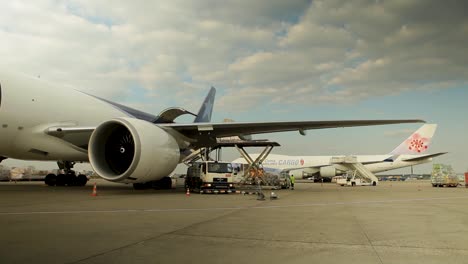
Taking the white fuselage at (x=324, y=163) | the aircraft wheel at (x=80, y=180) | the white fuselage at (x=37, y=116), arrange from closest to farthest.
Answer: the white fuselage at (x=37, y=116) < the aircraft wheel at (x=80, y=180) < the white fuselage at (x=324, y=163)

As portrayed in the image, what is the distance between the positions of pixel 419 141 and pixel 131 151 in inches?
1387

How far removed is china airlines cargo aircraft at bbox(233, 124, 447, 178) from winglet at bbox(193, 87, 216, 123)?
16791 mm

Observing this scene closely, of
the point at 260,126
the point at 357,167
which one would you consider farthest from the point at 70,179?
the point at 357,167

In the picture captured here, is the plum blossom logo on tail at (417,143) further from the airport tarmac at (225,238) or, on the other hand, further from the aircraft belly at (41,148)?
the aircraft belly at (41,148)

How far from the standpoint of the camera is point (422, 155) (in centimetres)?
3822

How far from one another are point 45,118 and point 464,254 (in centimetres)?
1275

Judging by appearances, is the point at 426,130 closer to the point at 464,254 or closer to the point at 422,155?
the point at 422,155

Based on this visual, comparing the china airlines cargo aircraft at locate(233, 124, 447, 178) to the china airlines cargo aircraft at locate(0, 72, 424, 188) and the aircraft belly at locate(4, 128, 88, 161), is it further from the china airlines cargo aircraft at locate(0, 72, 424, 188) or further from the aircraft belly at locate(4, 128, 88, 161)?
the aircraft belly at locate(4, 128, 88, 161)

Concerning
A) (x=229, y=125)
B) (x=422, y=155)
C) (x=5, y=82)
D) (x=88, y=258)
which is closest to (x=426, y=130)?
(x=422, y=155)

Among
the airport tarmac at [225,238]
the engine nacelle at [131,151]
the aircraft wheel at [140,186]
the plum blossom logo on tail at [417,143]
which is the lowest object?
the airport tarmac at [225,238]

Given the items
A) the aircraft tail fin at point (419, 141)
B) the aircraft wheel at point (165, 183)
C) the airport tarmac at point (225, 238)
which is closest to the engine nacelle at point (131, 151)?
the airport tarmac at point (225, 238)

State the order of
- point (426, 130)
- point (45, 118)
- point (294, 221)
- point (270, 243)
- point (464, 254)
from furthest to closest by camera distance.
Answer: point (426, 130), point (45, 118), point (294, 221), point (270, 243), point (464, 254)

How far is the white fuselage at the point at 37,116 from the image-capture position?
38.4 feet

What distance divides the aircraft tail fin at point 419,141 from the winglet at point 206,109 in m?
25.8
